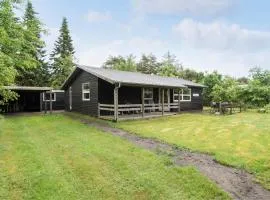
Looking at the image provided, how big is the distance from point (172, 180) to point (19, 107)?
2173cm

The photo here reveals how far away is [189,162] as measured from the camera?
7.17 m

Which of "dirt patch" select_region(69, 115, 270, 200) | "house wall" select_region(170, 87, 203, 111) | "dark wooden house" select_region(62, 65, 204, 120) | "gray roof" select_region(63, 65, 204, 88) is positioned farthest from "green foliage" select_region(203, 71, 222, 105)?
"dirt patch" select_region(69, 115, 270, 200)

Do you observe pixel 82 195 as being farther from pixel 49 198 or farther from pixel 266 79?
pixel 266 79

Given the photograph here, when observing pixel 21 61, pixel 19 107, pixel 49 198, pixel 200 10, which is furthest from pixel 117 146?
pixel 19 107

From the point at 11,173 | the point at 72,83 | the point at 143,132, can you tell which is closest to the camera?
the point at 11,173

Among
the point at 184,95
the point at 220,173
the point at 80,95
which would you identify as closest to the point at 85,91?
the point at 80,95

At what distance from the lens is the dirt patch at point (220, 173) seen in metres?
5.26

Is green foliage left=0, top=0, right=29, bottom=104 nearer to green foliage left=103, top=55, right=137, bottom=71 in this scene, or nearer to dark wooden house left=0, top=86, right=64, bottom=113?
dark wooden house left=0, top=86, right=64, bottom=113

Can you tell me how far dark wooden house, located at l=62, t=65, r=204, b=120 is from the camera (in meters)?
16.6

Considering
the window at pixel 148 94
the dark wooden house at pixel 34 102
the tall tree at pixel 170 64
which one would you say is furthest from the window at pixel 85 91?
the tall tree at pixel 170 64

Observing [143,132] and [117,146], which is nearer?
[117,146]

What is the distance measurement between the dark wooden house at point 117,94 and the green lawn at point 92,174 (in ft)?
24.1

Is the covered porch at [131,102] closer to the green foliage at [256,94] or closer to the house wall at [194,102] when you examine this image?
the house wall at [194,102]

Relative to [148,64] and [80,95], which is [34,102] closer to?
[80,95]
